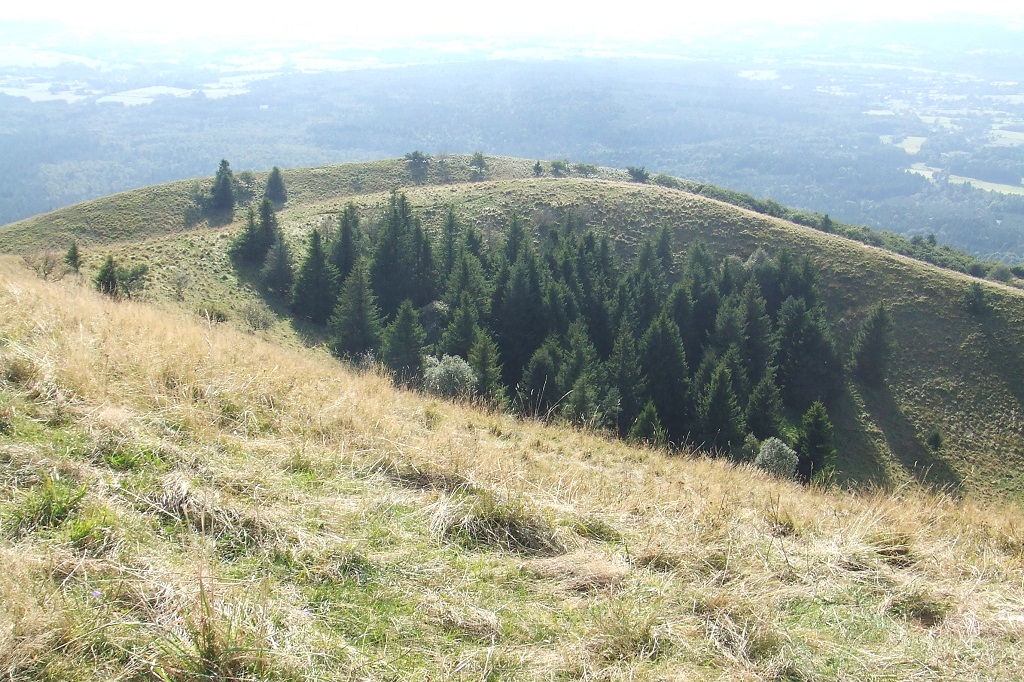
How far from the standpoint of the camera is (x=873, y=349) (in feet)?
155

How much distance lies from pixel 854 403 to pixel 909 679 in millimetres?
48975

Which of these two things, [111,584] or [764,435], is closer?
[111,584]

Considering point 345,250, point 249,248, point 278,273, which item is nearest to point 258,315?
point 278,273

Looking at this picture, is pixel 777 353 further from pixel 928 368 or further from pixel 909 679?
pixel 909 679

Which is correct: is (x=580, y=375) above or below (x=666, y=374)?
above

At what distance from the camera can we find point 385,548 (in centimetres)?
461

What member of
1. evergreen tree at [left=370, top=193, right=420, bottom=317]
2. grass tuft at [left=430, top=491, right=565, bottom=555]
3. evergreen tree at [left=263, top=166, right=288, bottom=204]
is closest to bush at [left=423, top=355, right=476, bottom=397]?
grass tuft at [left=430, top=491, right=565, bottom=555]

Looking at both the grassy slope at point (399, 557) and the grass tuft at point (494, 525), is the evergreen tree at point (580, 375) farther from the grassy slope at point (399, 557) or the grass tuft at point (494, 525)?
the grass tuft at point (494, 525)

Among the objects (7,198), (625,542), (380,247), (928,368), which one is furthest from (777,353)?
(7,198)

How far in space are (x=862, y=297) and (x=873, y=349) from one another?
924 cm

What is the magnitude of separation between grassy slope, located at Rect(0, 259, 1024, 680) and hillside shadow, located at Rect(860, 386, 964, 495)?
135 ft

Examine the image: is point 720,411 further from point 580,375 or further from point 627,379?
point 580,375

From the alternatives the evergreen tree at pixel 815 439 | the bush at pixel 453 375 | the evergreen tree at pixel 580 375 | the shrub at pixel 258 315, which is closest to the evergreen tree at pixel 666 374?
the evergreen tree at pixel 580 375

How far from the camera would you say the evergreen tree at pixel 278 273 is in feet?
153
